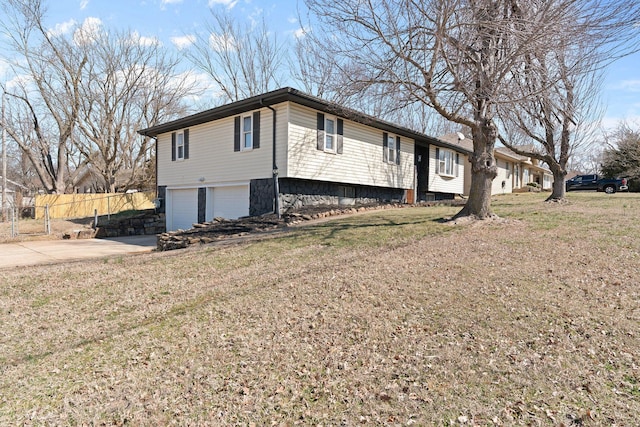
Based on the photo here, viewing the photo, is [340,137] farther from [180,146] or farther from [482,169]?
[180,146]

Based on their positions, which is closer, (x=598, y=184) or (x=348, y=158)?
(x=348, y=158)

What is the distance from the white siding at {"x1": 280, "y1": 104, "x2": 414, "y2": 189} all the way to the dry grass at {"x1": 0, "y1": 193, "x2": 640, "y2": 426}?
611 centimetres

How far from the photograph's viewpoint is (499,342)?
152 inches

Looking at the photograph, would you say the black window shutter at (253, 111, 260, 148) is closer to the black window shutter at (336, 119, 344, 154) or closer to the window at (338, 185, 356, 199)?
the black window shutter at (336, 119, 344, 154)

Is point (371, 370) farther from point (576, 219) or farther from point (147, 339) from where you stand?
point (576, 219)

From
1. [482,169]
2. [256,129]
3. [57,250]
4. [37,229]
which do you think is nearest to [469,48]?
[482,169]

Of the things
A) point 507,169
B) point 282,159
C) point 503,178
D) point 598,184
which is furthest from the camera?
point 507,169

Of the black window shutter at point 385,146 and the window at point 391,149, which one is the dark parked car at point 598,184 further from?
the black window shutter at point 385,146

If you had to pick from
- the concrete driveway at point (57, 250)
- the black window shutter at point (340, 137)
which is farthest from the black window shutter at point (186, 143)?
the black window shutter at point (340, 137)

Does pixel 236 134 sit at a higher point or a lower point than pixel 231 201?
higher

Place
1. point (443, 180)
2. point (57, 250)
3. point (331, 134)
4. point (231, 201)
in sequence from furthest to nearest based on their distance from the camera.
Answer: point (443, 180), point (231, 201), point (331, 134), point (57, 250)

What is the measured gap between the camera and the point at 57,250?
1133 cm

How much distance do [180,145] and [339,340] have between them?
15.1 meters

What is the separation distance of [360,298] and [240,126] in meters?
10.4
